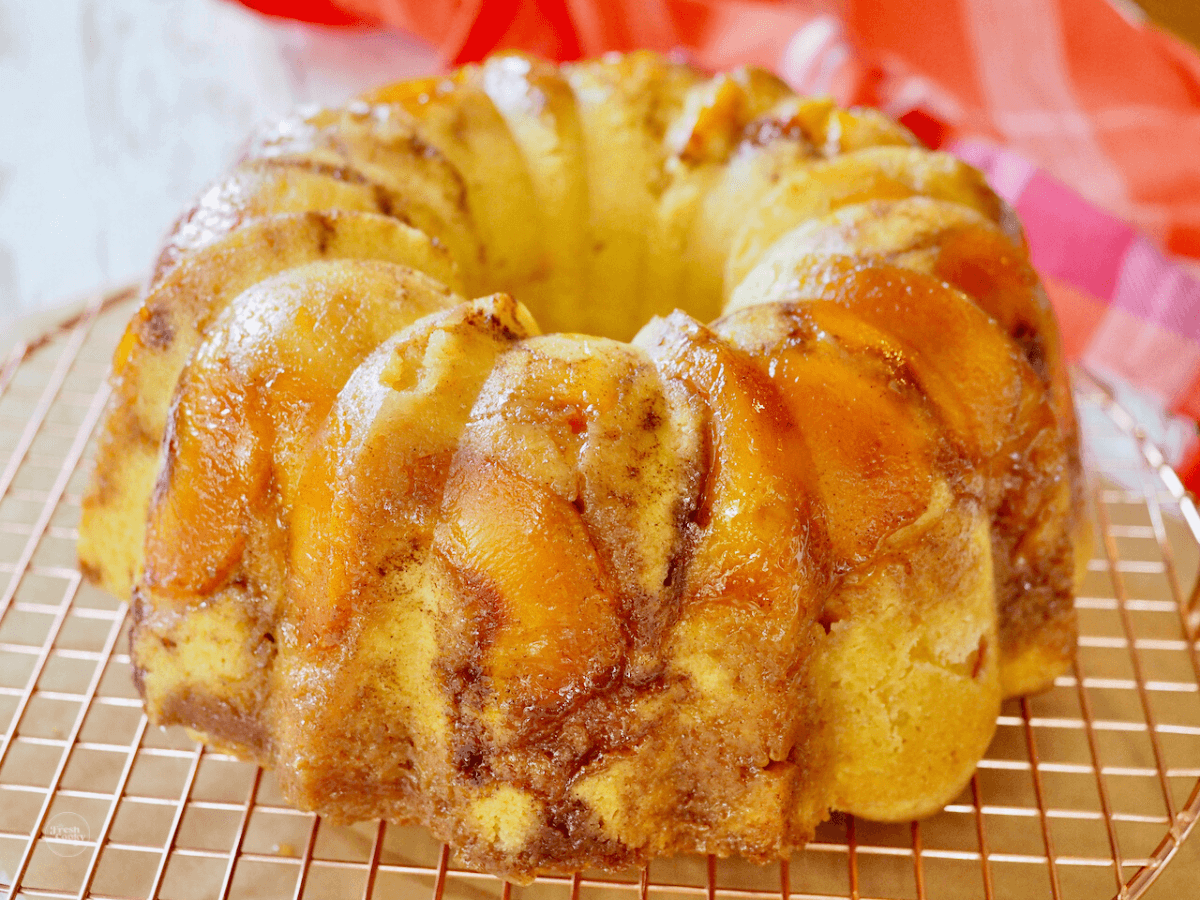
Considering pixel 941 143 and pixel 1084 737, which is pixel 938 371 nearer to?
pixel 1084 737

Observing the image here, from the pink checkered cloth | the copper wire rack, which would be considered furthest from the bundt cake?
the pink checkered cloth

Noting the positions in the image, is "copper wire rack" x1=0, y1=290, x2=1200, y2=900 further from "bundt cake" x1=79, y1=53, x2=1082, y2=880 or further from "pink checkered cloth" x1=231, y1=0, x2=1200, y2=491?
"pink checkered cloth" x1=231, y1=0, x2=1200, y2=491

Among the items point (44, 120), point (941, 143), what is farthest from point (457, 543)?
point (44, 120)

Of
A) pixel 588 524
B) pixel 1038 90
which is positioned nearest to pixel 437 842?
pixel 588 524

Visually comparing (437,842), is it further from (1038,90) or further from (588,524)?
(1038,90)

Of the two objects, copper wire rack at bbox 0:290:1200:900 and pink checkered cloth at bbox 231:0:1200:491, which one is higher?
pink checkered cloth at bbox 231:0:1200:491
